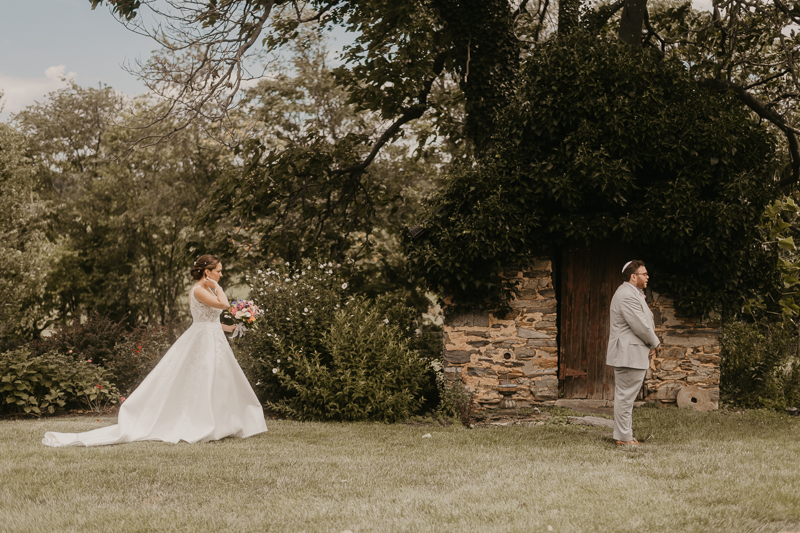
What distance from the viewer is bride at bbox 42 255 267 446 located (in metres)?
6.97

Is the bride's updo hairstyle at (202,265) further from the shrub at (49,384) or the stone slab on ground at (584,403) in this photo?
the stone slab on ground at (584,403)

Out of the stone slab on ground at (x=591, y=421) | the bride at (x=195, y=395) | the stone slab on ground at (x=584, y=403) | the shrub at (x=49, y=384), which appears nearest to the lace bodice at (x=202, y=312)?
the bride at (x=195, y=395)

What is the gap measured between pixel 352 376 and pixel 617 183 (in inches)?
184


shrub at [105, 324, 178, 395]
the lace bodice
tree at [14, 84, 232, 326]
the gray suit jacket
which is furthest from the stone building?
tree at [14, 84, 232, 326]

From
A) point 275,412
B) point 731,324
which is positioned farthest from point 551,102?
point 275,412

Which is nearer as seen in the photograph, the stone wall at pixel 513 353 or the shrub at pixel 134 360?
the stone wall at pixel 513 353

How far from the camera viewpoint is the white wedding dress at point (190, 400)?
6.96m

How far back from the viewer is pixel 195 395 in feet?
23.5

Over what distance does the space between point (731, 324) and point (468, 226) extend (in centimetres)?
529

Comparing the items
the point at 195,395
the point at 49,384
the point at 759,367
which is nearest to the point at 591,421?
the point at 759,367

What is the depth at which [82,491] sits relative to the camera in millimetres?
5094

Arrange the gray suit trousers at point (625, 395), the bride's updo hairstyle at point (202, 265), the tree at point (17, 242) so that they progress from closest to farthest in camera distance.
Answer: the gray suit trousers at point (625, 395) < the bride's updo hairstyle at point (202, 265) < the tree at point (17, 242)

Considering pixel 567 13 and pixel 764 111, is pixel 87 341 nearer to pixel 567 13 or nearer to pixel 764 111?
pixel 567 13

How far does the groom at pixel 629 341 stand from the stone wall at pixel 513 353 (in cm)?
276
